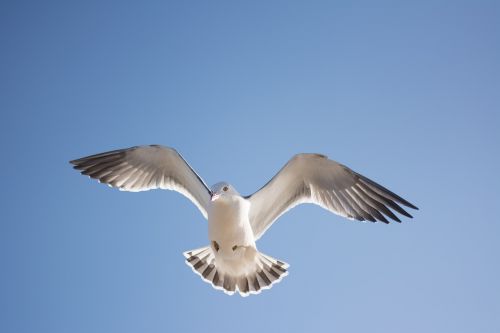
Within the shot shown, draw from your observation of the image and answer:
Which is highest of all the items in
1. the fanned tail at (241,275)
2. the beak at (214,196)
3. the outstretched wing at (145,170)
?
the outstretched wing at (145,170)

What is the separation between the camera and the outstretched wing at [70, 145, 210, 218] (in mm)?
8047

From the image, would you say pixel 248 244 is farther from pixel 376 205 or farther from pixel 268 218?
pixel 376 205

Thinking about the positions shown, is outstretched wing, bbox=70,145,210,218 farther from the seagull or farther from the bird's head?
the bird's head

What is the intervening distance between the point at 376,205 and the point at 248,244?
77.5 inches

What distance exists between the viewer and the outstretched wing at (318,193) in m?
7.71

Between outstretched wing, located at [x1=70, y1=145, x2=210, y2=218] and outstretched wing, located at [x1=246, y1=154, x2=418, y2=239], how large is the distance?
0.94m

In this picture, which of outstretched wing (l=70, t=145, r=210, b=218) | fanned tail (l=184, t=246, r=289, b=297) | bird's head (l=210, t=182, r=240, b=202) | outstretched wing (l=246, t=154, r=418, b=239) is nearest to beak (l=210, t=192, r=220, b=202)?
bird's head (l=210, t=182, r=240, b=202)

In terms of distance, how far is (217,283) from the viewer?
754 cm

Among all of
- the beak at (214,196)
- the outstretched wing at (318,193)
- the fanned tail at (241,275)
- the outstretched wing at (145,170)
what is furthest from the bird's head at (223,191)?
the fanned tail at (241,275)

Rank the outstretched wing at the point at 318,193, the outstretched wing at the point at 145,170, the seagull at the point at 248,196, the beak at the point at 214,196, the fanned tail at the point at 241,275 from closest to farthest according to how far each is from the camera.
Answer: the beak at the point at 214,196 < the seagull at the point at 248,196 < the fanned tail at the point at 241,275 < the outstretched wing at the point at 318,193 < the outstretched wing at the point at 145,170

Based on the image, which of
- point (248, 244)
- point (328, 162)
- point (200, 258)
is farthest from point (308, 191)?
point (200, 258)

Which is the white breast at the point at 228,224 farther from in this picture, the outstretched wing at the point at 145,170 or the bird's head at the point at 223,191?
the outstretched wing at the point at 145,170

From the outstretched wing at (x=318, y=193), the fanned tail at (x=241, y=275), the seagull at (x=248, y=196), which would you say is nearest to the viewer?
the seagull at (x=248, y=196)

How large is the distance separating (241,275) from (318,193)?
1715 millimetres
